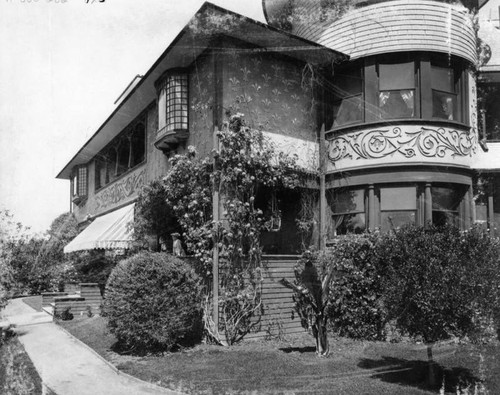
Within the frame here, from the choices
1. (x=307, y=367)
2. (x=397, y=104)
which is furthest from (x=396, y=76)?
(x=307, y=367)

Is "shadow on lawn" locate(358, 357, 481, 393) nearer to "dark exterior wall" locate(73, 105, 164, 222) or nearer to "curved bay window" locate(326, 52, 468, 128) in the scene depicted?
"curved bay window" locate(326, 52, 468, 128)

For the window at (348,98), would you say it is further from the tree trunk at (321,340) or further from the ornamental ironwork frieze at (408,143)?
the tree trunk at (321,340)

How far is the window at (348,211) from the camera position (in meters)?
12.6

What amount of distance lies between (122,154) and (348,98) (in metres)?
11.6

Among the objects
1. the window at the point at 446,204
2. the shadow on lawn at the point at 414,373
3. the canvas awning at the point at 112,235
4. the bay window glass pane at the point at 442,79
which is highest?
the bay window glass pane at the point at 442,79

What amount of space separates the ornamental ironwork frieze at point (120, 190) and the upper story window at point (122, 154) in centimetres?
42

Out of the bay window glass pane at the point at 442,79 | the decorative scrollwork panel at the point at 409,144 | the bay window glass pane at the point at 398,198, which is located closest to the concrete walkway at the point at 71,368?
the bay window glass pane at the point at 398,198

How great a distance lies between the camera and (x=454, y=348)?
9977mm

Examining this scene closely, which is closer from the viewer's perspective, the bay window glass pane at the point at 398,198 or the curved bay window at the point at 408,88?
the bay window glass pane at the point at 398,198

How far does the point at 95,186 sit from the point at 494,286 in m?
21.6

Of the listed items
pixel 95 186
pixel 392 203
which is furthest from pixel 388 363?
pixel 95 186

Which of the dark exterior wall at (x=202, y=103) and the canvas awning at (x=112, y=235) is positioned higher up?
the dark exterior wall at (x=202, y=103)

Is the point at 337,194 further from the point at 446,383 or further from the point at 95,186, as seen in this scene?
the point at 95,186

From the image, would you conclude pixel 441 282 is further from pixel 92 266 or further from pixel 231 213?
pixel 92 266
